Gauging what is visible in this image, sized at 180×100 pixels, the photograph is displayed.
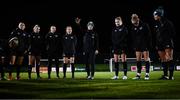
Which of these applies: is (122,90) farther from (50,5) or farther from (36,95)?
(50,5)

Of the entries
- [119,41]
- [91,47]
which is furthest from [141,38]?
[91,47]

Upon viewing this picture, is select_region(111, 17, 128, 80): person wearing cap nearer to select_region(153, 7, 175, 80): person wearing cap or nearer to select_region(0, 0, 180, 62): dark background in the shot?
select_region(153, 7, 175, 80): person wearing cap

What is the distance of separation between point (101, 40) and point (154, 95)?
25991 mm

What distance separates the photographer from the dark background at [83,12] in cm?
3419

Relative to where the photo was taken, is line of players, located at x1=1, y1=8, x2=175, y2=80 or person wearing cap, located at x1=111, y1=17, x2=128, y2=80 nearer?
line of players, located at x1=1, y1=8, x2=175, y2=80

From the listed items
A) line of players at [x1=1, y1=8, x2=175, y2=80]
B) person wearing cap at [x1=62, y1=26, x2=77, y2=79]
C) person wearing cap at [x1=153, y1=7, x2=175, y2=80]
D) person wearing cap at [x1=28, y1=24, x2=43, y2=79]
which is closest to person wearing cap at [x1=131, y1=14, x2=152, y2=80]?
line of players at [x1=1, y1=8, x2=175, y2=80]

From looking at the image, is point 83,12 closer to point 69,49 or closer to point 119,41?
point 69,49

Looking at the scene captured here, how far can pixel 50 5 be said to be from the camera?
3553 cm

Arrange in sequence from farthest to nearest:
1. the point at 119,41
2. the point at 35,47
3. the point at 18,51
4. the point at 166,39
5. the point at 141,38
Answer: the point at 35,47 < the point at 18,51 < the point at 119,41 < the point at 141,38 < the point at 166,39

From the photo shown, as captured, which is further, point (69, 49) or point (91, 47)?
point (69, 49)

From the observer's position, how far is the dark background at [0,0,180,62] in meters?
34.2

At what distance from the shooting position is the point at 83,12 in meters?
35.6

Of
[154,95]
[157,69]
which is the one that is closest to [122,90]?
[154,95]

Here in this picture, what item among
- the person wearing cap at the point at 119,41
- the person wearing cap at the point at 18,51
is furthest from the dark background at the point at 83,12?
the person wearing cap at the point at 119,41
